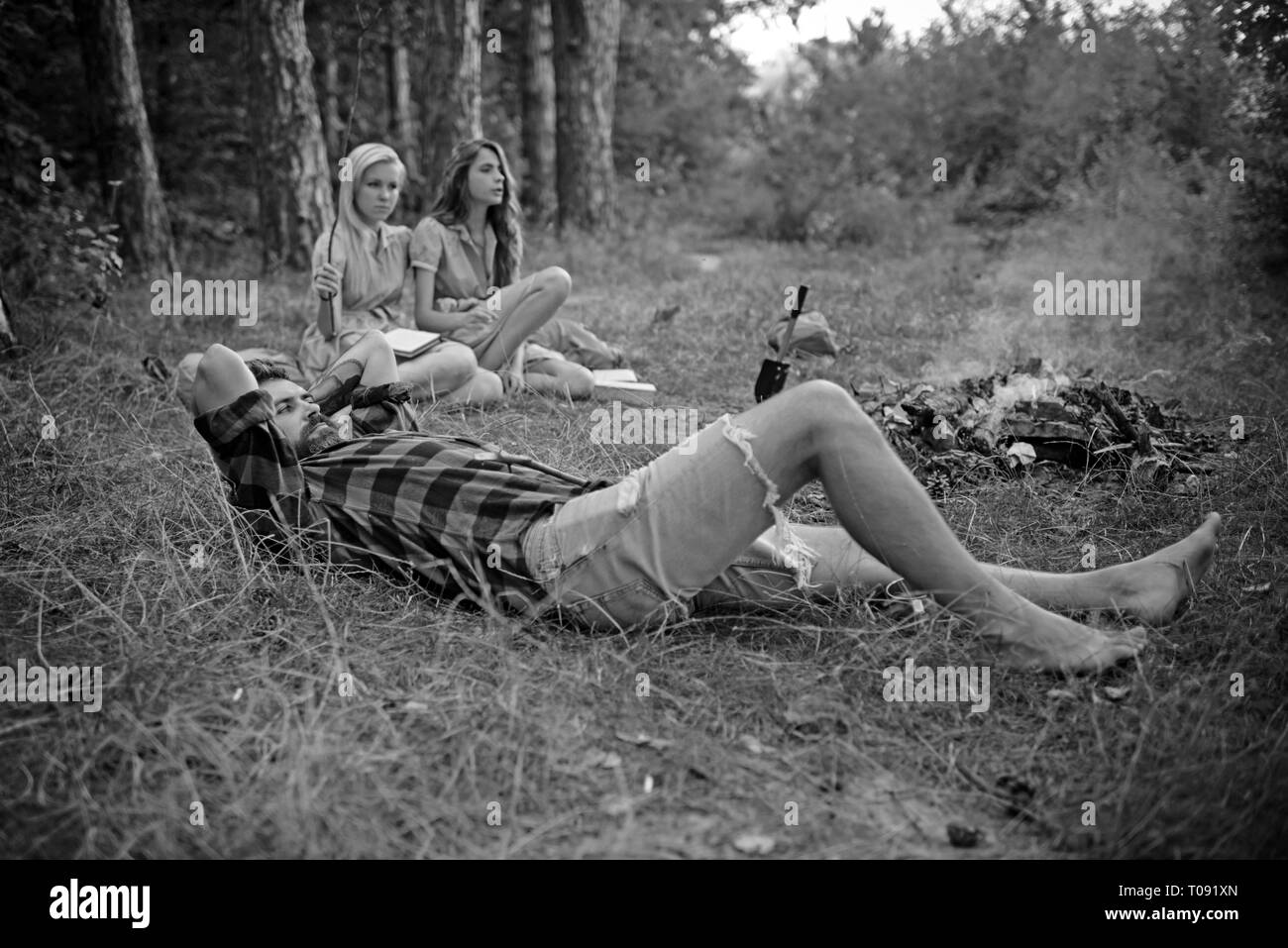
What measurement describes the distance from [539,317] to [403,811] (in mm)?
3314

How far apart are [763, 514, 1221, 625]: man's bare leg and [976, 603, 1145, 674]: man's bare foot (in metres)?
0.16

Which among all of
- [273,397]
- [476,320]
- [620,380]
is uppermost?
[476,320]

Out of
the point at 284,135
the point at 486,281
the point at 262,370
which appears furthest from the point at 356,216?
the point at 284,135

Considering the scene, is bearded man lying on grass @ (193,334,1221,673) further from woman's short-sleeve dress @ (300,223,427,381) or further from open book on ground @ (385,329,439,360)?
woman's short-sleeve dress @ (300,223,427,381)

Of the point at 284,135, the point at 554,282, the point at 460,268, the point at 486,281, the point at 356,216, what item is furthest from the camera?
the point at 284,135

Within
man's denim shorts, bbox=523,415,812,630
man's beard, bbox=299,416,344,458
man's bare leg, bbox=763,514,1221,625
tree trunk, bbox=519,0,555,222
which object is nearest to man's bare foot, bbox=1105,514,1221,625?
man's bare leg, bbox=763,514,1221,625

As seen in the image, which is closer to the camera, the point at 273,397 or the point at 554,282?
the point at 273,397

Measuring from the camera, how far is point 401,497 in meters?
2.38

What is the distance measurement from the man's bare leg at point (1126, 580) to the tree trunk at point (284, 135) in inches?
239

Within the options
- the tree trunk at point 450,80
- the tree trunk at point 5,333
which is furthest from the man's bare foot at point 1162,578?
the tree trunk at point 450,80

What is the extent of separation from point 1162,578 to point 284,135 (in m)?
6.67

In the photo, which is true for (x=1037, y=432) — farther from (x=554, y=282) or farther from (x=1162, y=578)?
(x=554, y=282)

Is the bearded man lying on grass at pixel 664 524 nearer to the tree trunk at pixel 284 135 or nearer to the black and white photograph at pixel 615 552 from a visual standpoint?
the black and white photograph at pixel 615 552

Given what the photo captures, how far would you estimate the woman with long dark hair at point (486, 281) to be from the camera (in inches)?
189
